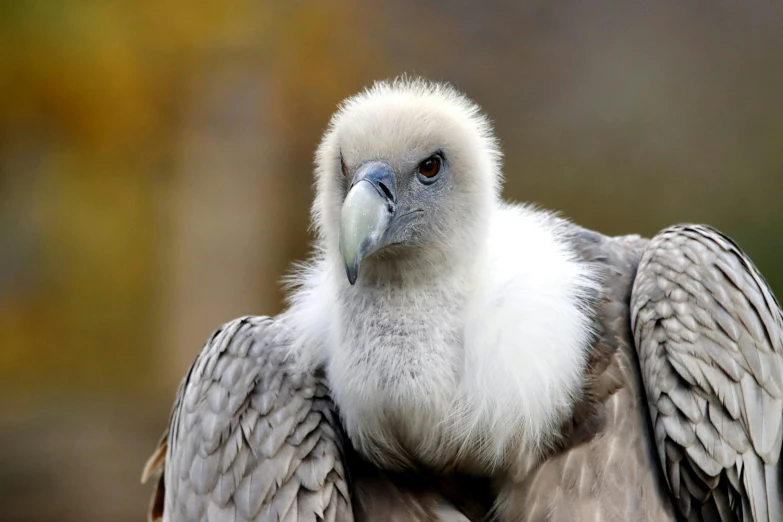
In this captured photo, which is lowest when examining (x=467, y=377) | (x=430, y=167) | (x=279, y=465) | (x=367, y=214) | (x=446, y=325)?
(x=279, y=465)

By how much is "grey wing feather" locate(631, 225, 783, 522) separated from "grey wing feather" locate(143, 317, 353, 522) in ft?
2.52

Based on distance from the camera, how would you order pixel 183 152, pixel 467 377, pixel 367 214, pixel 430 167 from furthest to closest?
pixel 183 152 → pixel 430 167 → pixel 467 377 → pixel 367 214

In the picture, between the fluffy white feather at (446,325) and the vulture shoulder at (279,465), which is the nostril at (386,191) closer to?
the fluffy white feather at (446,325)

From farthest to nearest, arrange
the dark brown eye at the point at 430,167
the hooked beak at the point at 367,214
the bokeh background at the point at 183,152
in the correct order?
the bokeh background at the point at 183,152 < the dark brown eye at the point at 430,167 < the hooked beak at the point at 367,214

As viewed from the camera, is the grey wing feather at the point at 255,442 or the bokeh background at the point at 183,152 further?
the bokeh background at the point at 183,152

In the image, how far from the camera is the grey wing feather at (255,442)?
2.01 m

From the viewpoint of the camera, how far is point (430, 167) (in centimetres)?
202

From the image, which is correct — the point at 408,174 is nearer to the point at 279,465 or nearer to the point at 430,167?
the point at 430,167

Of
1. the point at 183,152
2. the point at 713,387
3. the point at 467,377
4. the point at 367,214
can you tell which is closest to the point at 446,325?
the point at 467,377

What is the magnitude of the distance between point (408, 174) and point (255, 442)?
28.2 inches

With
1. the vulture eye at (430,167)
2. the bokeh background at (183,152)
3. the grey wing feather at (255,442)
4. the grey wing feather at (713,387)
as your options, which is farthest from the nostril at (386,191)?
the bokeh background at (183,152)

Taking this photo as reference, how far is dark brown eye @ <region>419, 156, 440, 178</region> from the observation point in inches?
78.9

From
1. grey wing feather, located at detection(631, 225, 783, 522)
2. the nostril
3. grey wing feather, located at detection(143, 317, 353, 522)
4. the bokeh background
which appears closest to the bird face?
the nostril

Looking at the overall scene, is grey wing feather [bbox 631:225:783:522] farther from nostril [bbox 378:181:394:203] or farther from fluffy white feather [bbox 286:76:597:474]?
nostril [bbox 378:181:394:203]
